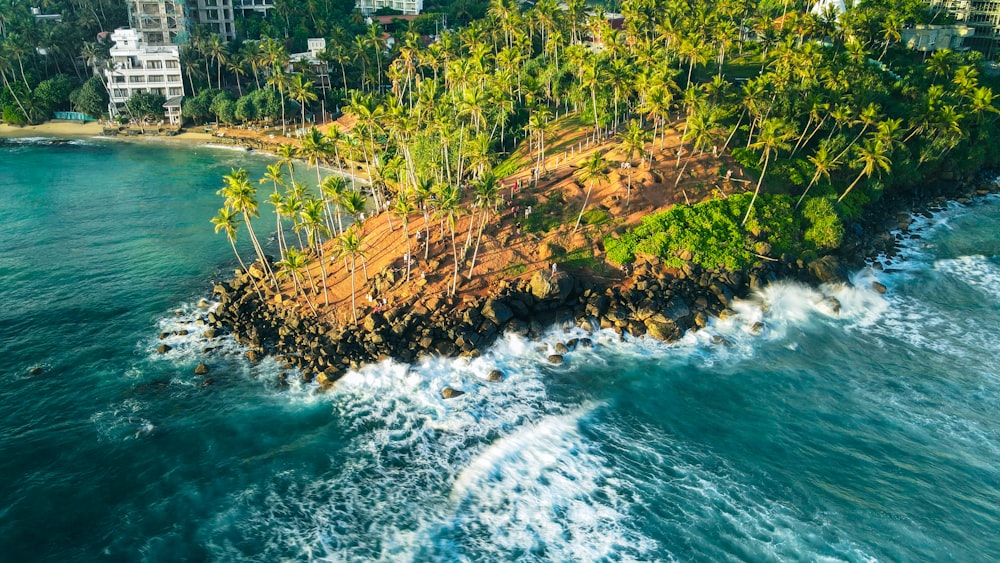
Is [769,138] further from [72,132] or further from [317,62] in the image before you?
[72,132]

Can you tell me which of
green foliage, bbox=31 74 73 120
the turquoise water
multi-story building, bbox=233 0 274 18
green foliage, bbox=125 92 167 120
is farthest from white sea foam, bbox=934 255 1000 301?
green foliage, bbox=31 74 73 120

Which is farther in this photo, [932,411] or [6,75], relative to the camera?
[6,75]

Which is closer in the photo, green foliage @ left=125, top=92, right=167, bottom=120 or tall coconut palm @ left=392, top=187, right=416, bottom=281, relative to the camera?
tall coconut palm @ left=392, top=187, right=416, bottom=281

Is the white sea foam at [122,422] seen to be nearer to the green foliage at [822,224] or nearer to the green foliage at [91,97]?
the green foliage at [822,224]

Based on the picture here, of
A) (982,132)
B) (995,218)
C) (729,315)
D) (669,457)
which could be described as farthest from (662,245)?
(982,132)

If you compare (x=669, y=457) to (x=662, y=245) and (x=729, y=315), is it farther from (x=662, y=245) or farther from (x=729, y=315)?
(x=662, y=245)

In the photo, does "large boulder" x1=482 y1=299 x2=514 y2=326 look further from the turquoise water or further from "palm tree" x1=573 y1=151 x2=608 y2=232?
"palm tree" x1=573 y1=151 x2=608 y2=232
